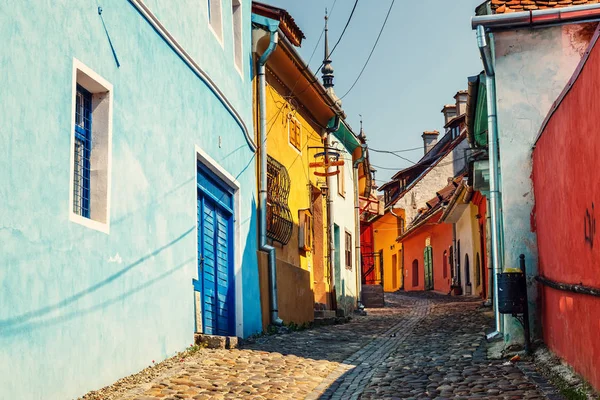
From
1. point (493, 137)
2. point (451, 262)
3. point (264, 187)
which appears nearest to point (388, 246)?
point (451, 262)

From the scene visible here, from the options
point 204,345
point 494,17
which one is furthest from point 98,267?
point 494,17

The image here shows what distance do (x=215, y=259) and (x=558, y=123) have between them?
5.43m

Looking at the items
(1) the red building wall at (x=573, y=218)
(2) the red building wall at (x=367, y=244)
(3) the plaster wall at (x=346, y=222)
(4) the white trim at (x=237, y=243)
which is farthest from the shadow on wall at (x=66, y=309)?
(2) the red building wall at (x=367, y=244)

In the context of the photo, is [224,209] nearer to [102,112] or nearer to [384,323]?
[102,112]

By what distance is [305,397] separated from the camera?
8031mm

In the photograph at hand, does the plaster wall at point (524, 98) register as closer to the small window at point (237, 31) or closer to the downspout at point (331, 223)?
the small window at point (237, 31)

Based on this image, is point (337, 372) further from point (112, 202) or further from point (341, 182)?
point (341, 182)

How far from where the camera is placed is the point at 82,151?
300 inches

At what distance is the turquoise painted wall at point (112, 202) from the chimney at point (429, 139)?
42.1m

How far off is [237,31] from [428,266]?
28.1 metres

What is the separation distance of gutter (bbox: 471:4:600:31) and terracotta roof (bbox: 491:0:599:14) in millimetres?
382

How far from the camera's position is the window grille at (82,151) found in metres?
7.46

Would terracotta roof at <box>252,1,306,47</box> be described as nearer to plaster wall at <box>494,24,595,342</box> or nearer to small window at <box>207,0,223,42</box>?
small window at <box>207,0,223,42</box>

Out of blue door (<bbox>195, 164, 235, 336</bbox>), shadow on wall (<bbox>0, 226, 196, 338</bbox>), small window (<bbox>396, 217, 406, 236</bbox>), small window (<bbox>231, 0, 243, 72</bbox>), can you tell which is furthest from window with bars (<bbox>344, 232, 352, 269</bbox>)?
small window (<bbox>396, 217, 406, 236</bbox>)
